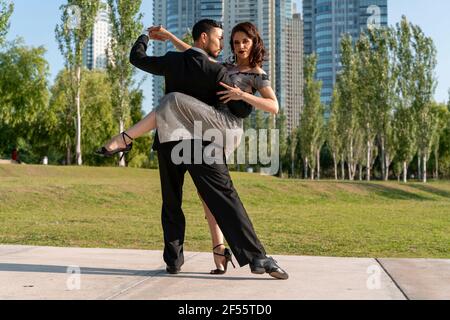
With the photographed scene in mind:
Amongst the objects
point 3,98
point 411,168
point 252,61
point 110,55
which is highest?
point 110,55

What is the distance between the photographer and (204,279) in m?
3.57

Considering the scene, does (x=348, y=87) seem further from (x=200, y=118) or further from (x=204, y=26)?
(x=200, y=118)

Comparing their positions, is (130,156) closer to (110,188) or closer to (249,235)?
(110,188)

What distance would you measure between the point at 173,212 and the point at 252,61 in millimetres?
1206

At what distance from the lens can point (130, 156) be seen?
44.5 m

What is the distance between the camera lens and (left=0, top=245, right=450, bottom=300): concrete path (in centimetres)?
301

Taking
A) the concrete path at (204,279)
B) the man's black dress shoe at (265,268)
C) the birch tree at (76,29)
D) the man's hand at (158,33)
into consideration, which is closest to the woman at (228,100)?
the man's hand at (158,33)

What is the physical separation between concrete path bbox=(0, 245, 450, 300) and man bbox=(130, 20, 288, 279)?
16 centimetres

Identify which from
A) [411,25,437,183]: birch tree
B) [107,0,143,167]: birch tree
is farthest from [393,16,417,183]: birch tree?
[107,0,143,167]: birch tree

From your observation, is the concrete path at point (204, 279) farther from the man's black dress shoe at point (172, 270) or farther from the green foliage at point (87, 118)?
the green foliage at point (87, 118)

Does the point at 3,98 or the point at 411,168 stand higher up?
the point at 3,98
